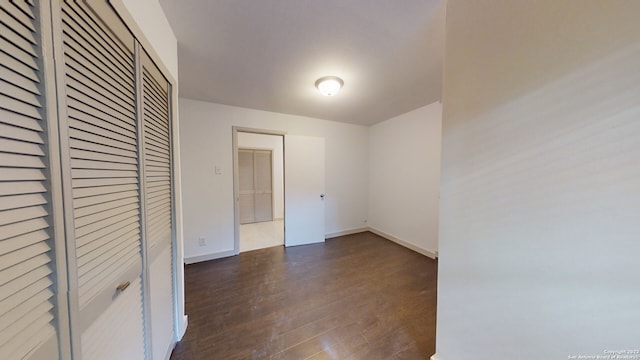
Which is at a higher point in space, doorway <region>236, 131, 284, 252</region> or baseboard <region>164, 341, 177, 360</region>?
doorway <region>236, 131, 284, 252</region>

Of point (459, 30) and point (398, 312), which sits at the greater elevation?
point (459, 30)

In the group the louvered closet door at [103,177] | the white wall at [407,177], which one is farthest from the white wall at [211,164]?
the louvered closet door at [103,177]

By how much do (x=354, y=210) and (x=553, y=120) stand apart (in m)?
3.57

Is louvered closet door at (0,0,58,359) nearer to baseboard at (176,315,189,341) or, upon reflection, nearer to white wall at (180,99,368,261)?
baseboard at (176,315,189,341)

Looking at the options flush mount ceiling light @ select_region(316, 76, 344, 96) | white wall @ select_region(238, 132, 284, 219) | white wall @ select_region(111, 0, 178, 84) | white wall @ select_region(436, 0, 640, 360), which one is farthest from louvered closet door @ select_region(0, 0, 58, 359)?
white wall @ select_region(238, 132, 284, 219)

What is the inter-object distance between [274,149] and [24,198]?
16.7 feet

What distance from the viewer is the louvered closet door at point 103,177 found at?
2.09 ft

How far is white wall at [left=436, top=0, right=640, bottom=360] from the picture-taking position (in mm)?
747

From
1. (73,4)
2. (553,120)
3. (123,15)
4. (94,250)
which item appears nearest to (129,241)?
(94,250)

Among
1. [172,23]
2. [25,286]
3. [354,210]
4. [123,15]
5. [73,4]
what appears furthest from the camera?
[354,210]

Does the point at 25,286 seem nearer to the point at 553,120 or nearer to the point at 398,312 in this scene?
the point at 553,120

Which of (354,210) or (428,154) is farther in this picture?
(354,210)

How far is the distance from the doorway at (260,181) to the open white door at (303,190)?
1.28 meters

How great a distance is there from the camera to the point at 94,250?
71 cm
